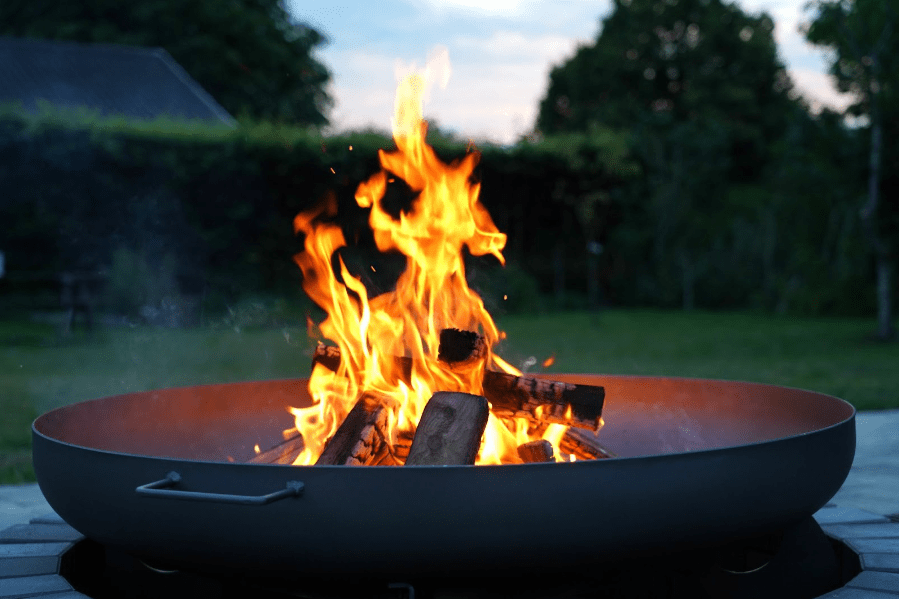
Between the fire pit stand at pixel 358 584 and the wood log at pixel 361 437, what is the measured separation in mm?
269

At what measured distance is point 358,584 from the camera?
4.63 ft

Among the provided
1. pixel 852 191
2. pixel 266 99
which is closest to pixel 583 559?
pixel 852 191

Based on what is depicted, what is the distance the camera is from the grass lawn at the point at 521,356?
508 centimetres

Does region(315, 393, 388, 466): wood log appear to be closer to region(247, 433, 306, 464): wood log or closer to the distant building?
region(247, 433, 306, 464): wood log

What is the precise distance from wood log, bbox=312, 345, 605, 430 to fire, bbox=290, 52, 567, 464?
182 mm

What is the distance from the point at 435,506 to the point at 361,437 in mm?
466

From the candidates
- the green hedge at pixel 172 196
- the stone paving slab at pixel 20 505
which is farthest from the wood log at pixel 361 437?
the green hedge at pixel 172 196

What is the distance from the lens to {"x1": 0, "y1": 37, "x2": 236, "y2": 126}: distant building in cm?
1381

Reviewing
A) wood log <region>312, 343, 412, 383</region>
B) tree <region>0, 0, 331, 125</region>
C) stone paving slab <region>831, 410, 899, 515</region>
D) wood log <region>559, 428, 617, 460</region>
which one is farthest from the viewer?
tree <region>0, 0, 331, 125</region>

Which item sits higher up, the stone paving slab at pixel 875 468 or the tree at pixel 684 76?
the tree at pixel 684 76

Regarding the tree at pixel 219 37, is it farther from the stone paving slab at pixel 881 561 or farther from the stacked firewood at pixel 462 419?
the stone paving slab at pixel 881 561

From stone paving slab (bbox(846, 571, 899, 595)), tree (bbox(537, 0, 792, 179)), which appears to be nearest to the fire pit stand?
stone paving slab (bbox(846, 571, 899, 595))

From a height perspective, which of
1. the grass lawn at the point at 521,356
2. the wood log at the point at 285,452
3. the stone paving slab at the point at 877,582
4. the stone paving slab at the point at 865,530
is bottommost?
the grass lawn at the point at 521,356

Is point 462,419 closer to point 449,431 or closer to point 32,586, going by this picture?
point 449,431
